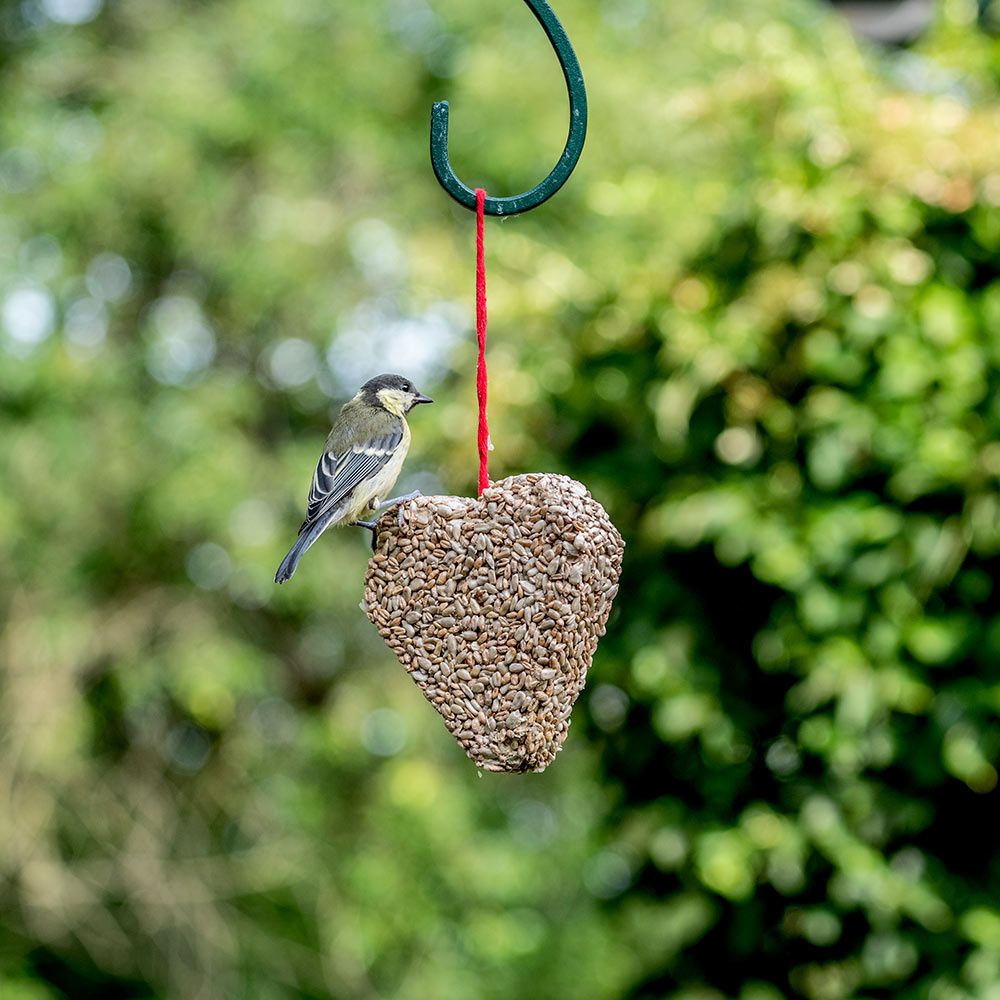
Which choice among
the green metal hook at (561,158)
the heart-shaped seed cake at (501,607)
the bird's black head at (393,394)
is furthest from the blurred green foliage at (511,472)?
the green metal hook at (561,158)

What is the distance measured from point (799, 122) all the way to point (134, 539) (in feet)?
11.1

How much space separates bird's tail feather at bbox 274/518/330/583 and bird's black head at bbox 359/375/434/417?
239mm

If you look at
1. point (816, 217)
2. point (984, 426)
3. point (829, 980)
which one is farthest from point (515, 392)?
point (829, 980)

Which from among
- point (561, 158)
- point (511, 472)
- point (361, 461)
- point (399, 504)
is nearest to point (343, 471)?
point (361, 461)

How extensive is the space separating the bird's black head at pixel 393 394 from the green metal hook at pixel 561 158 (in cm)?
46

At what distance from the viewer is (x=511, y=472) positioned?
3779 mm

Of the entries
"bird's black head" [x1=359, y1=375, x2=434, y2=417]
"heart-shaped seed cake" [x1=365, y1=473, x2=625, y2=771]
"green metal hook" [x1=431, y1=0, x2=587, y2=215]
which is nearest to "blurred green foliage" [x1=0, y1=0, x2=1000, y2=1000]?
"bird's black head" [x1=359, y1=375, x2=434, y2=417]

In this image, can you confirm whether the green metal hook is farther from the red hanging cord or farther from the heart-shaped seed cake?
the heart-shaped seed cake

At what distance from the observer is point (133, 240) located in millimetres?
6023

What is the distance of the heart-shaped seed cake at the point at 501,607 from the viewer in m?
2.07

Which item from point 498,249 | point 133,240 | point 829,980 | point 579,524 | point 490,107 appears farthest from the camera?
point 133,240

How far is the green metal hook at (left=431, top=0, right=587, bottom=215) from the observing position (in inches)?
78.1

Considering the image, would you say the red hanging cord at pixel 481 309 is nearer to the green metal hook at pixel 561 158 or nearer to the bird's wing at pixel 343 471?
the green metal hook at pixel 561 158

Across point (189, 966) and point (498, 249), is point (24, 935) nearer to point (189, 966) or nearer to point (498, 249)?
point (189, 966)
